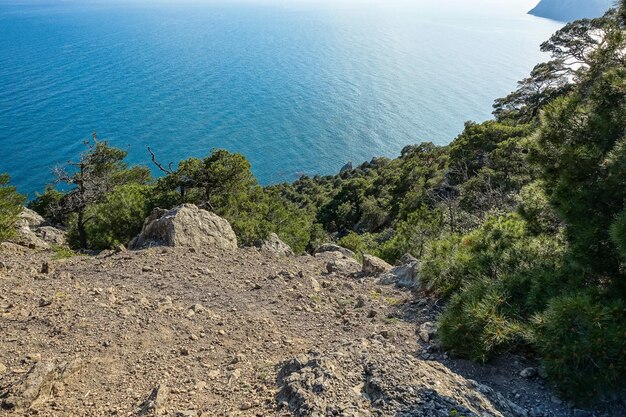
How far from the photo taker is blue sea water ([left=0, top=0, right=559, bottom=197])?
63.3m

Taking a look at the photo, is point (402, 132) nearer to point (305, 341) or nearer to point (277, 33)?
point (305, 341)

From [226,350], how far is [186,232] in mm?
7372

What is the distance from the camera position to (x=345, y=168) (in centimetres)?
6588

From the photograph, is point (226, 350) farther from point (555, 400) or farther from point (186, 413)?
point (555, 400)

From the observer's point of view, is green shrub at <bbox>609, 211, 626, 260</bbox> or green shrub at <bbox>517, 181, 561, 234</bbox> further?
green shrub at <bbox>517, 181, 561, 234</bbox>

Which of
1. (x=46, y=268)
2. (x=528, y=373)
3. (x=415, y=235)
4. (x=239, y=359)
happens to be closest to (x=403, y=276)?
(x=415, y=235)

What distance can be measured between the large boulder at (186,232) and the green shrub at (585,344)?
10836 mm

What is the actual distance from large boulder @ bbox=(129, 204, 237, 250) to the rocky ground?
192 cm

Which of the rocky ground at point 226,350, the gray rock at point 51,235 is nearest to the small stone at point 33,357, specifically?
the rocky ground at point 226,350

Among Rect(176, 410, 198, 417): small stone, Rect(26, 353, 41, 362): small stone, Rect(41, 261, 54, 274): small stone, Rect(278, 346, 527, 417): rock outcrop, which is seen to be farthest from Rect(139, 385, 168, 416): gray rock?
Rect(41, 261, 54, 274): small stone

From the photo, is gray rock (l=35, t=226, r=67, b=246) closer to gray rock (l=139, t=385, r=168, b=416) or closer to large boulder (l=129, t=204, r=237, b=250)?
large boulder (l=129, t=204, r=237, b=250)

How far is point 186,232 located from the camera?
13.9 m

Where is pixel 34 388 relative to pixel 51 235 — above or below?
above

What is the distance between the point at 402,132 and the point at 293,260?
2557 inches
